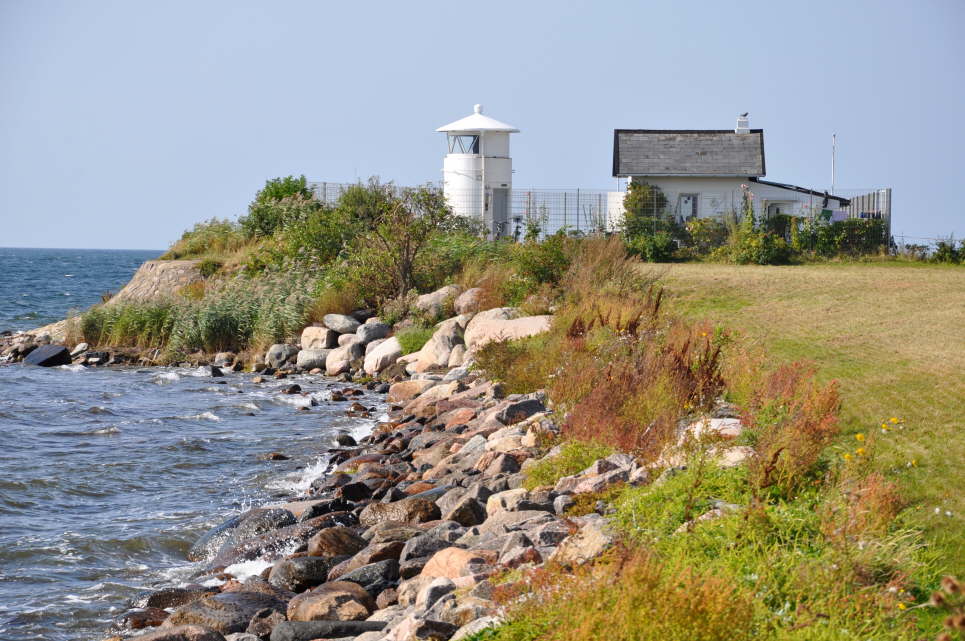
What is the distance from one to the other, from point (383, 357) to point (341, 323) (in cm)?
290

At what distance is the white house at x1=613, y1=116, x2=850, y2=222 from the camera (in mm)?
37594

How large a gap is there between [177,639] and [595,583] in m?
3.62

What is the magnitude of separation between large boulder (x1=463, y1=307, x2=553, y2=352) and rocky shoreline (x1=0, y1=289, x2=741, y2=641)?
207 centimetres

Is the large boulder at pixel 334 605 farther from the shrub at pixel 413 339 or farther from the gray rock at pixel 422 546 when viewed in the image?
the shrub at pixel 413 339

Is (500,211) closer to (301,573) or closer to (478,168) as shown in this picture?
(478,168)

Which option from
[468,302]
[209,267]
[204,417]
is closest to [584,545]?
[204,417]

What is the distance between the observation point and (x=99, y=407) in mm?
18766

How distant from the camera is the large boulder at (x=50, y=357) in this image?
25266mm

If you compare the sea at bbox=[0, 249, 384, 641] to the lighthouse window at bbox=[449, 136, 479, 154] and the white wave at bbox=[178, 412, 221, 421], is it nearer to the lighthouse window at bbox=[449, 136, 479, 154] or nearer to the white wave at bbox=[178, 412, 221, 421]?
the white wave at bbox=[178, 412, 221, 421]

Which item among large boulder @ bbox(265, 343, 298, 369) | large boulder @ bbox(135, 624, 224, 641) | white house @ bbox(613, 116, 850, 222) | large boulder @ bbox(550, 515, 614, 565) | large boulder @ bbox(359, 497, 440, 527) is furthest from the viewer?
white house @ bbox(613, 116, 850, 222)

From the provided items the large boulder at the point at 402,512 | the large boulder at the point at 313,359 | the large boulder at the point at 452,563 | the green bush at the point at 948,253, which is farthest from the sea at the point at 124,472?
the green bush at the point at 948,253

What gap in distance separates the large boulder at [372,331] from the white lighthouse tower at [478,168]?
44.2 feet

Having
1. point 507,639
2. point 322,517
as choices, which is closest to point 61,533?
point 322,517

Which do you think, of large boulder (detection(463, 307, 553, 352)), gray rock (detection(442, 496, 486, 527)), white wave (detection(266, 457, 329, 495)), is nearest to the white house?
large boulder (detection(463, 307, 553, 352))
